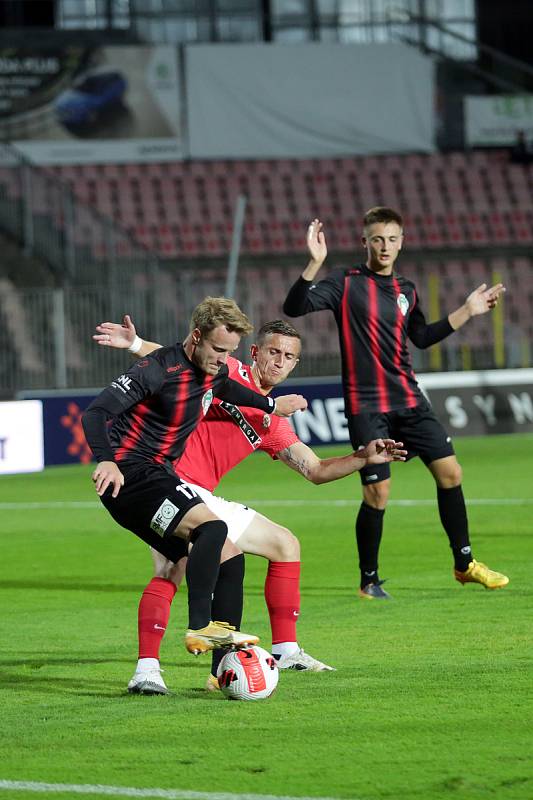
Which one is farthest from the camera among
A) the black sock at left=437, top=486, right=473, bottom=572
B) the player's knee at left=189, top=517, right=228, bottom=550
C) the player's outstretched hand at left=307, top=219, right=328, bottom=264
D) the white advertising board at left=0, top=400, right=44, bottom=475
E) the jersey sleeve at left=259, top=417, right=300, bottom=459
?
the white advertising board at left=0, top=400, right=44, bottom=475

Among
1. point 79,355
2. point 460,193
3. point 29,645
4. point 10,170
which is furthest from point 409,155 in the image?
point 29,645

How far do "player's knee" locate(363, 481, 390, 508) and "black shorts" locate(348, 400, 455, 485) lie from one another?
4 cm

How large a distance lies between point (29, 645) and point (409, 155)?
2660 centimetres

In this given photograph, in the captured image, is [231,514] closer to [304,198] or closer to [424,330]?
[424,330]

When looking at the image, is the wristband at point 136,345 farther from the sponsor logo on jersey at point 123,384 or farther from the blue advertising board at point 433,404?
the blue advertising board at point 433,404

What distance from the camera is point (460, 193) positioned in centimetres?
3306

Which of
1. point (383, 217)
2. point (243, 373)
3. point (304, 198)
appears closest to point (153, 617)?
point (243, 373)

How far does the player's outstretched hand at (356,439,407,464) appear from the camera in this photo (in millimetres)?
6379

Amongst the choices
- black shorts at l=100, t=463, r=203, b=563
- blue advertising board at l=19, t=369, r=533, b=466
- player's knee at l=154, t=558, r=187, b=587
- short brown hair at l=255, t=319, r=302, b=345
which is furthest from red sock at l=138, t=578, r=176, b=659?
blue advertising board at l=19, t=369, r=533, b=466

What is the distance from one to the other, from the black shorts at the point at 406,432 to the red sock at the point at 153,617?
2925 mm

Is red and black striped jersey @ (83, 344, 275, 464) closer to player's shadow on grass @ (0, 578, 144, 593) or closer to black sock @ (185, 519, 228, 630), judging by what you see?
black sock @ (185, 519, 228, 630)

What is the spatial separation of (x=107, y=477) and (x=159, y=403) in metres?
0.53

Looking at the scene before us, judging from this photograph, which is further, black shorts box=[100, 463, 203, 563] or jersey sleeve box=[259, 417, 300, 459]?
jersey sleeve box=[259, 417, 300, 459]

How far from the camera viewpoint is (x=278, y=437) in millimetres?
6984
